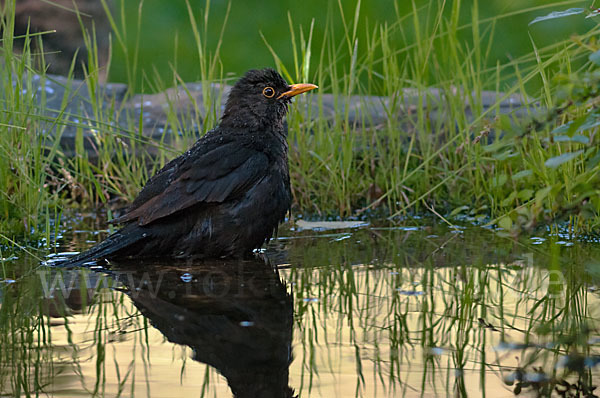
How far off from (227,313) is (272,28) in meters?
7.94

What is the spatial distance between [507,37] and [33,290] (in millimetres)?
7901

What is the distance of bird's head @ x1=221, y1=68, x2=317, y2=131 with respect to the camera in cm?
447

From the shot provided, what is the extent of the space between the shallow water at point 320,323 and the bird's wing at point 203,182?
0.29 metres

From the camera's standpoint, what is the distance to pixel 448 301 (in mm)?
3014

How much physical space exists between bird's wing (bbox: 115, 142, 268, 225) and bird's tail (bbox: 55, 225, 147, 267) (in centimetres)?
6

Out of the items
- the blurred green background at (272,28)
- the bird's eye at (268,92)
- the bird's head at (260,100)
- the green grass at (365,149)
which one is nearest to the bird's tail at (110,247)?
the green grass at (365,149)

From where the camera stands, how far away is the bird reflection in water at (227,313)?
7.48ft

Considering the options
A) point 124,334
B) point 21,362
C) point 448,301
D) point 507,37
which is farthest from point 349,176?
point 507,37

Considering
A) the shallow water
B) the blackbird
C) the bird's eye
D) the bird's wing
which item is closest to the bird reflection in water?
the shallow water

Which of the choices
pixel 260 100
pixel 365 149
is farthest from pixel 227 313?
pixel 365 149

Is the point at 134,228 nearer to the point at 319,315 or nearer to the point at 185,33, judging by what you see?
the point at 319,315

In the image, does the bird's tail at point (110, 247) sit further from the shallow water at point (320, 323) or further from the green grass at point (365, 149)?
the green grass at point (365, 149)

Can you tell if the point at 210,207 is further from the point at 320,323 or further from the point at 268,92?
the point at 320,323

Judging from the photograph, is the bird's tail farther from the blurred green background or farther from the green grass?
the blurred green background
